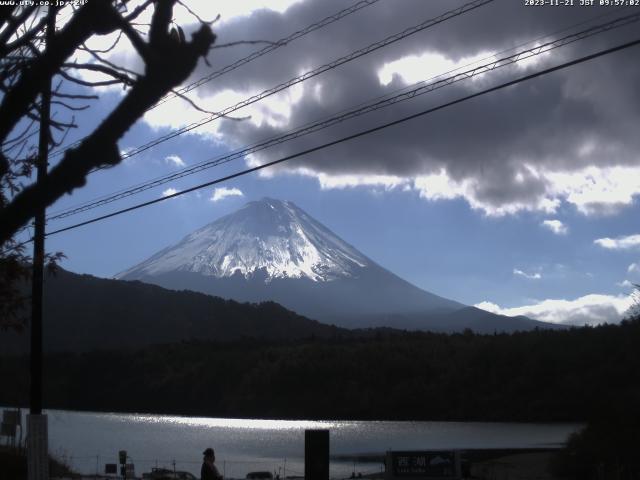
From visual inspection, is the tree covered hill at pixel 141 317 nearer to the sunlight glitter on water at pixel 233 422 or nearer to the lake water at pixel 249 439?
the sunlight glitter on water at pixel 233 422

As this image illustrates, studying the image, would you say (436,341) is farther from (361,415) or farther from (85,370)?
(85,370)

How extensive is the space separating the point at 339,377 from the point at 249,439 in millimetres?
33041

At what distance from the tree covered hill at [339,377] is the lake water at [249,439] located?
3697mm

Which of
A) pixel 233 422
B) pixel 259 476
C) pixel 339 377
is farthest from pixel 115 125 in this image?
pixel 339 377

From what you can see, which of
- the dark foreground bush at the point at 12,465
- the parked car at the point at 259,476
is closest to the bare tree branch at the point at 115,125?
the dark foreground bush at the point at 12,465

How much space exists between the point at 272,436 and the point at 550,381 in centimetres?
3053

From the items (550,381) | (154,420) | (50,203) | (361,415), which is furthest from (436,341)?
(50,203)

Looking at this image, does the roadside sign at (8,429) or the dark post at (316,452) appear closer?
the dark post at (316,452)

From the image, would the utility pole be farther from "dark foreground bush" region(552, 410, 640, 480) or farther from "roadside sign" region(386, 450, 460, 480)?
"dark foreground bush" region(552, 410, 640, 480)

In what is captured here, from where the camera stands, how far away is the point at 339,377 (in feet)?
364

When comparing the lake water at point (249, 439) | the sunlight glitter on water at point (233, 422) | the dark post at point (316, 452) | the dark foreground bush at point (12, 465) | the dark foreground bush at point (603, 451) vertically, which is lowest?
the sunlight glitter on water at point (233, 422)

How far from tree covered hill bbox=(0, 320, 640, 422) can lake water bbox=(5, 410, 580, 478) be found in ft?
12.1

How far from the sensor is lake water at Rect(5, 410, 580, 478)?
56.0 m

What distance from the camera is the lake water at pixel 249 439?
56.0m
